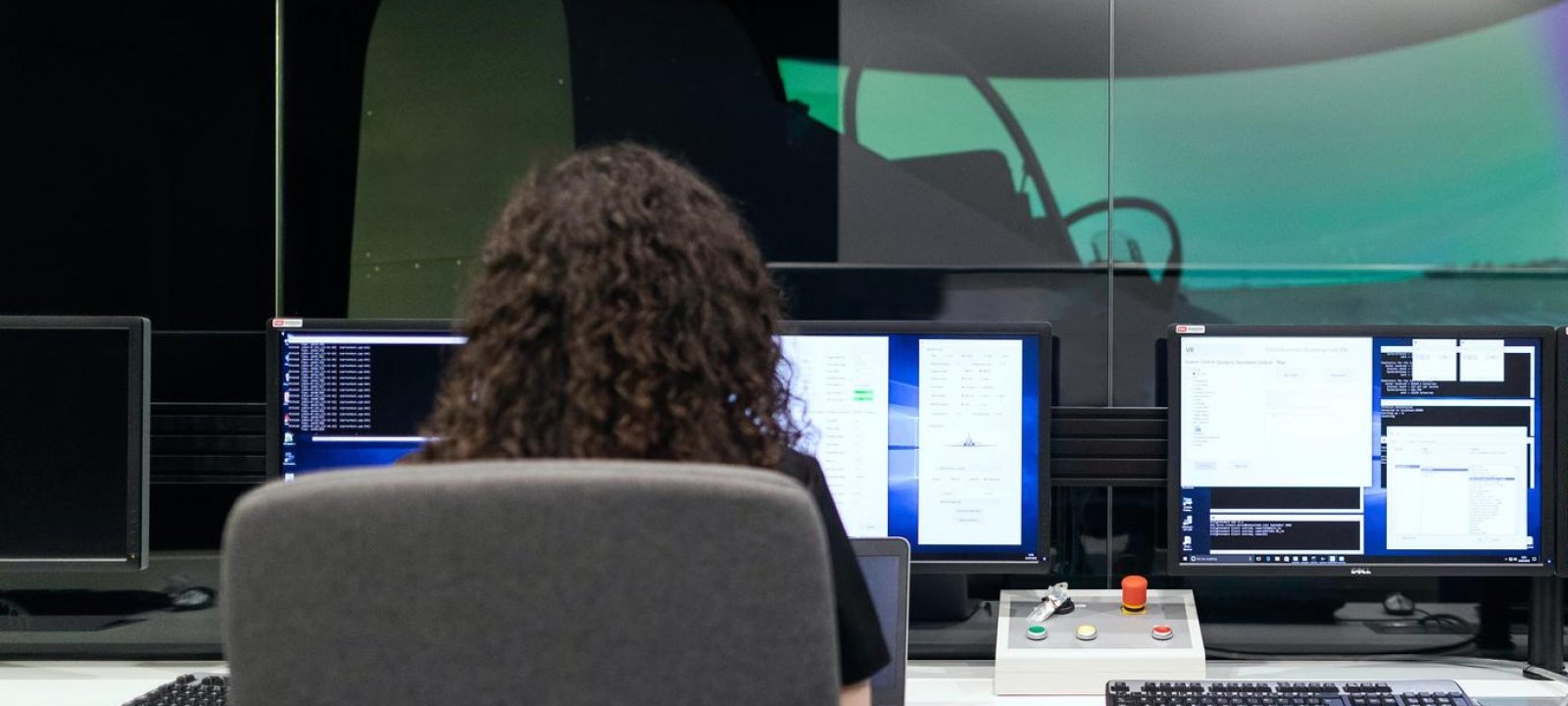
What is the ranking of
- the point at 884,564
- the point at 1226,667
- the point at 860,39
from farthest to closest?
the point at 860,39 → the point at 1226,667 → the point at 884,564

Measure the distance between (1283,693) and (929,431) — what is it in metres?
0.55

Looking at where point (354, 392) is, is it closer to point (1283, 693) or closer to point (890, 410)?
point (890, 410)

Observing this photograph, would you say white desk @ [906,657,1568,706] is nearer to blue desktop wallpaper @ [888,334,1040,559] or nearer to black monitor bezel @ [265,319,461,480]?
blue desktop wallpaper @ [888,334,1040,559]

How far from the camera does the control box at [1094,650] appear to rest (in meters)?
1.73

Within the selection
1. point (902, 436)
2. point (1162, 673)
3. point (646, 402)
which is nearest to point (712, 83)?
point (902, 436)

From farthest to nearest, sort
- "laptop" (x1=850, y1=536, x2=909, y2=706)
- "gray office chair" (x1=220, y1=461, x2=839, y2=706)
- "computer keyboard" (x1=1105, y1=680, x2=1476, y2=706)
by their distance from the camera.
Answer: "laptop" (x1=850, y1=536, x2=909, y2=706), "computer keyboard" (x1=1105, y1=680, x2=1476, y2=706), "gray office chair" (x1=220, y1=461, x2=839, y2=706)

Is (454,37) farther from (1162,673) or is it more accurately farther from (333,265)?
(1162,673)

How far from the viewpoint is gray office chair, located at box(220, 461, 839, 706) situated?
28.2 inches

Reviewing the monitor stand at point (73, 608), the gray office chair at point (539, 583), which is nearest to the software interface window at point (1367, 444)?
the gray office chair at point (539, 583)

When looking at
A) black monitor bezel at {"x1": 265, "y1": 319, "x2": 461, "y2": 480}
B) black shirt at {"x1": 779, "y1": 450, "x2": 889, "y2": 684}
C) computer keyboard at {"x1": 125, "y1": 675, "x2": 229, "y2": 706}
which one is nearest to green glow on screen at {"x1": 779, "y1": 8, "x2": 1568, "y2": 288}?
black monitor bezel at {"x1": 265, "y1": 319, "x2": 461, "y2": 480}

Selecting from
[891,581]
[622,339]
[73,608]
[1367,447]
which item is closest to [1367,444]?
[1367,447]

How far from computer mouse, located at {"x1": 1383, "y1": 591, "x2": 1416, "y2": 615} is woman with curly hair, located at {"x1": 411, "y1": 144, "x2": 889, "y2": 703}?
53.7 inches

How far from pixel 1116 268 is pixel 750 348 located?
1.20m

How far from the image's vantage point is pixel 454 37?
82.4 inches
